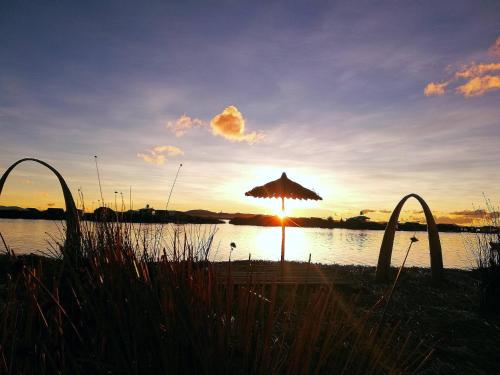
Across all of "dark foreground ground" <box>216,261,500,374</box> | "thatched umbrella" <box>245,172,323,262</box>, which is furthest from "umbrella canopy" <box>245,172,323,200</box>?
"dark foreground ground" <box>216,261,500,374</box>

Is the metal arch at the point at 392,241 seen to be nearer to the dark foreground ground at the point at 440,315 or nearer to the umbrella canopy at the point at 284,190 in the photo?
the dark foreground ground at the point at 440,315

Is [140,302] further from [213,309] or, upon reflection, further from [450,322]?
[450,322]

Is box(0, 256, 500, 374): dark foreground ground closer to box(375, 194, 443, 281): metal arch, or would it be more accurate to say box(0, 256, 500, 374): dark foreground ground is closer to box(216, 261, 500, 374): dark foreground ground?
box(216, 261, 500, 374): dark foreground ground

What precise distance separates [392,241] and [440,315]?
2879mm

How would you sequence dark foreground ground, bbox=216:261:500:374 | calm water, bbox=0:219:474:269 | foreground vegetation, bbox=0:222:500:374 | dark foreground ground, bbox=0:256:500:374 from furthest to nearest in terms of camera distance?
calm water, bbox=0:219:474:269 → dark foreground ground, bbox=216:261:500:374 → dark foreground ground, bbox=0:256:500:374 → foreground vegetation, bbox=0:222:500:374

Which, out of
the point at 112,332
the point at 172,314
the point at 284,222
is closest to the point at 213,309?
the point at 172,314

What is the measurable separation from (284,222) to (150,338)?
32.9 ft

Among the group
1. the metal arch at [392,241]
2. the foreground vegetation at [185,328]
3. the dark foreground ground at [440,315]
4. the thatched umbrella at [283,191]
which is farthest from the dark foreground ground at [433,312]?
the thatched umbrella at [283,191]

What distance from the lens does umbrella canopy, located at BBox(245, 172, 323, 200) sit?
10695 mm

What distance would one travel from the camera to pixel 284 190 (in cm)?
1065

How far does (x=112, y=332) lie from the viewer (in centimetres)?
139

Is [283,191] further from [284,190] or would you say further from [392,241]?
[392,241]

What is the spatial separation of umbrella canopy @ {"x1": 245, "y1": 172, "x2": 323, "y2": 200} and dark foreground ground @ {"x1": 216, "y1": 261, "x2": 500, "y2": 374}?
2157mm

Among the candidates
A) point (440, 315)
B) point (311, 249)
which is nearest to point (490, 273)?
point (440, 315)
